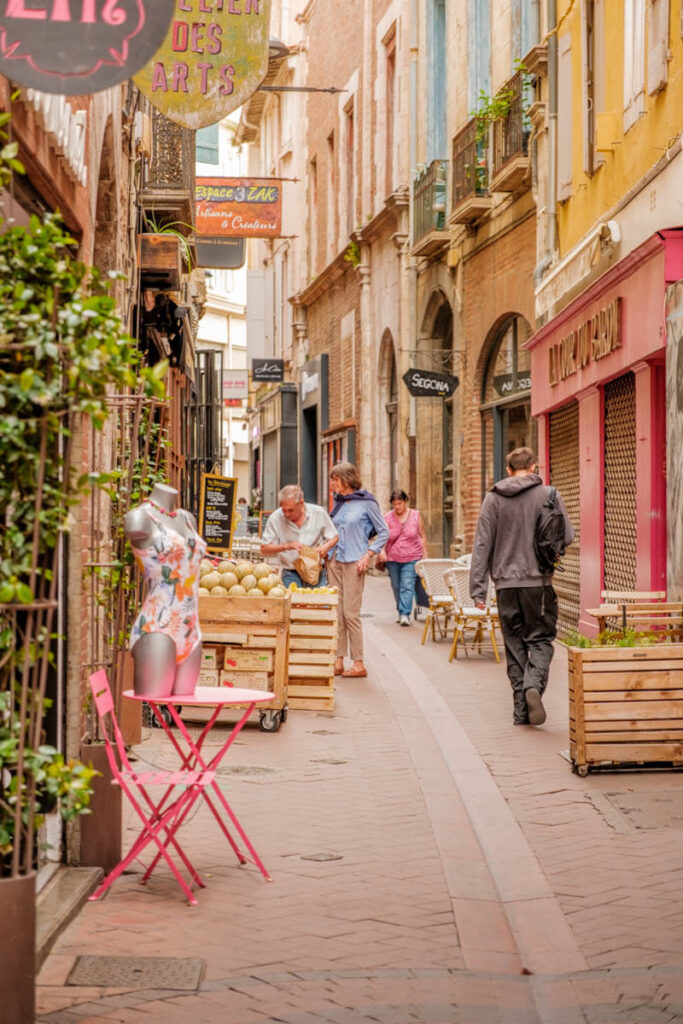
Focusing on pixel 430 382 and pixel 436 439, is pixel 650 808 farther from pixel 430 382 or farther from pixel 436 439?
pixel 436 439

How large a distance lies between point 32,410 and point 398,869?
3290 mm

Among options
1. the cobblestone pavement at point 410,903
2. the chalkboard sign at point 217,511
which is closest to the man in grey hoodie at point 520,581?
the cobblestone pavement at point 410,903

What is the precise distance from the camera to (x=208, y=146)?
171 ft

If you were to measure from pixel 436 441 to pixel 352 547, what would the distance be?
12.9 meters

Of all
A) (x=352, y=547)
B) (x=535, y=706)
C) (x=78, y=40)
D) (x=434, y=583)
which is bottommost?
(x=535, y=706)

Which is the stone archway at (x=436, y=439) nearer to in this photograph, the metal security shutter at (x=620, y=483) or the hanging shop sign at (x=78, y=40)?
the metal security shutter at (x=620, y=483)

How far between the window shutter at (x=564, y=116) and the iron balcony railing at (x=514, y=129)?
1.61m

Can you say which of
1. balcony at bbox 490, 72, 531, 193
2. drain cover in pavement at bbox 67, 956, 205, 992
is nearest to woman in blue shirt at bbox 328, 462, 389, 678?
balcony at bbox 490, 72, 531, 193

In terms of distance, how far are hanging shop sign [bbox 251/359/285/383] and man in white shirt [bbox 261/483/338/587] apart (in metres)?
28.7

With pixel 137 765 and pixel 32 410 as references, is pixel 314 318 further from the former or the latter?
pixel 32 410

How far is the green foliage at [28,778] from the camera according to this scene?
4.29 meters

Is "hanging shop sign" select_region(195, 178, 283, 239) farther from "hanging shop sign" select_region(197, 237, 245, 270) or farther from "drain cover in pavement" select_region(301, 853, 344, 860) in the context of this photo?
"drain cover in pavement" select_region(301, 853, 344, 860)

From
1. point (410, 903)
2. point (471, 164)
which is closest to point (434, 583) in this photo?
point (471, 164)

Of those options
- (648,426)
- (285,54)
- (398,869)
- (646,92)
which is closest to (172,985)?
(398,869)
